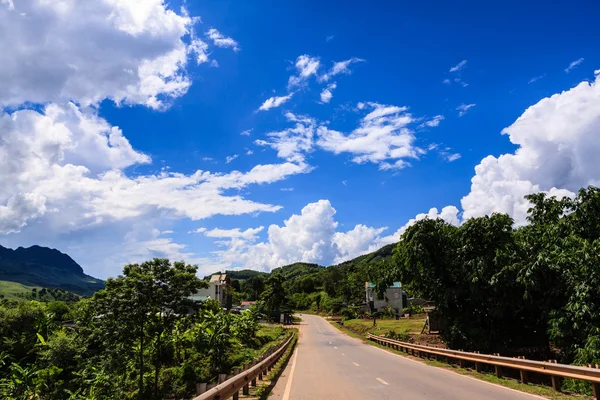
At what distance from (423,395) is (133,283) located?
15.4m

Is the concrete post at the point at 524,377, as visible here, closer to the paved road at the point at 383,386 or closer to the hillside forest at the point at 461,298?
the paved road at the point at 383,386

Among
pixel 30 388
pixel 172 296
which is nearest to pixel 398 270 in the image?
pixel 172 296

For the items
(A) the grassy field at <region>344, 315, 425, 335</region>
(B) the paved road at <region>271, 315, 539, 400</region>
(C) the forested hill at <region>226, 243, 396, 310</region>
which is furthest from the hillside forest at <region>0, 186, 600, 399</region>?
(C) the forested hill at <region>226, 243, 396, 310</region>

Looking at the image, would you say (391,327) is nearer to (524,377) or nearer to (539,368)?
(524,377)

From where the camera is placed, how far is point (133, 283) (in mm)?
20672

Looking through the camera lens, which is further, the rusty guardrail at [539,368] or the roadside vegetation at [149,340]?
the roadside vegetation at [149,340]

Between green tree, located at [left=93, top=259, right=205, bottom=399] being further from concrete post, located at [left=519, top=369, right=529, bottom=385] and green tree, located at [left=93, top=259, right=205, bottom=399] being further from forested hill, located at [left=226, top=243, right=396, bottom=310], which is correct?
forested hill, located at [left=226, top=243, right=396, bottom=310]

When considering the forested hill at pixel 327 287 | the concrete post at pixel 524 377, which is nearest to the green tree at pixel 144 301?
the concrete post at pixel 524 377

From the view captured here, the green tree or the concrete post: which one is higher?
the green tree

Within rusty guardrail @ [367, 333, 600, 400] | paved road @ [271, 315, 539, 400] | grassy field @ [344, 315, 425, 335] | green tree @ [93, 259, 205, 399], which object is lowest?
grassy field @ [344, 315, 425, 335]

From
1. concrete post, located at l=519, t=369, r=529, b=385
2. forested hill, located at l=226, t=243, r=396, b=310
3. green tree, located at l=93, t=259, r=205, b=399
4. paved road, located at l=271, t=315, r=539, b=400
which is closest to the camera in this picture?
paved road, located at l=271, t=315, r=539, b=400

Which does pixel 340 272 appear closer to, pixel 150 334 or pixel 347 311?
pixel 347 311

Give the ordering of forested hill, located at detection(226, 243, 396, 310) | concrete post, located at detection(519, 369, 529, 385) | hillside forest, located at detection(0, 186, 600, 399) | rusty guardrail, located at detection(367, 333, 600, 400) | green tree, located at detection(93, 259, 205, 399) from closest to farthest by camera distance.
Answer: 1. rusty guardrail, located at detection(367, 333, 600, 400)
2. concrete post, located at detection(519, 369, 529, 385)
3. hillside forest, located at detection(0, 186, 600, 399)
4. green tree, located at detection(93, 259, 205, 399)
5. forested hill, located at detection(226, 243, 396, 310)

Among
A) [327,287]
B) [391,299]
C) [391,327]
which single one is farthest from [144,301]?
[327,287]
